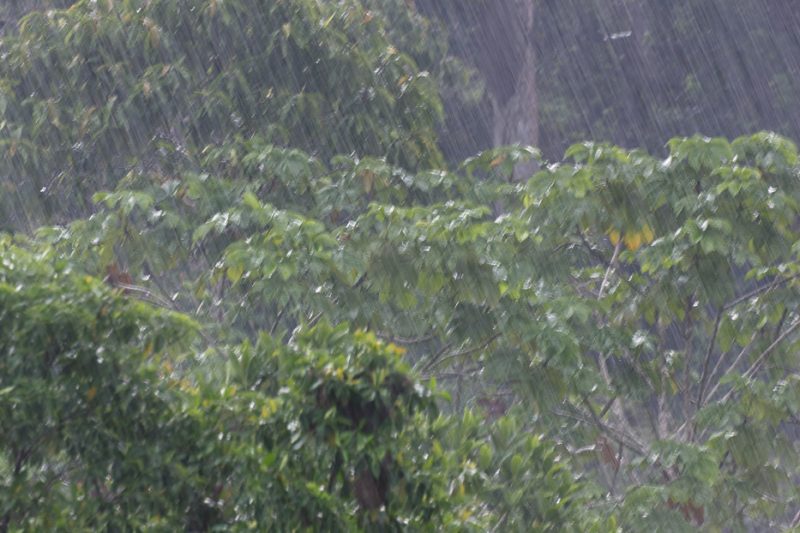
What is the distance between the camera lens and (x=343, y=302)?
4.85m

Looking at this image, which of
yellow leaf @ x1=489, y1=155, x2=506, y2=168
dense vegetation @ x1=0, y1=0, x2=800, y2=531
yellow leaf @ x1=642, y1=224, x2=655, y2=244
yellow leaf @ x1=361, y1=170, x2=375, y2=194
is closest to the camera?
dense vegetation @ x1=0, y1=0, x2=800, y2=531

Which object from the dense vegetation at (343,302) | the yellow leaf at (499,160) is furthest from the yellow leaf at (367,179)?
the yellow leaf at (499,160)

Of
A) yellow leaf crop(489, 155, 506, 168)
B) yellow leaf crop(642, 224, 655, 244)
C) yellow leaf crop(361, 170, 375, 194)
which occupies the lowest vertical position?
yellow leaf crop(642, 224, 655, 244)

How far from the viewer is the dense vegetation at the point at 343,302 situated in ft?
9.83

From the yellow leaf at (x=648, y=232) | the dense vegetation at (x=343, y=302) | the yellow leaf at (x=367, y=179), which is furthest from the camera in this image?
the yellow leaf at (x=367, y=179)

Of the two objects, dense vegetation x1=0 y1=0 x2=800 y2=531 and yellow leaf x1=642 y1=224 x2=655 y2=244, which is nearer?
dense vegetation x1=0 y1=0 x2=800 y2=531

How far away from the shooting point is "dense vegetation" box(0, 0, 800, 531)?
300 centimetres

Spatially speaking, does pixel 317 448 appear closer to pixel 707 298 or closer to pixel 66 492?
pixel 66 492

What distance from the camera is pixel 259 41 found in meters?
7.28

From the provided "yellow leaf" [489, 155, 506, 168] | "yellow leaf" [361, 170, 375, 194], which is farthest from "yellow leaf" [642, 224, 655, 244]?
"yellow leaf" [361, 170, 375, 194]

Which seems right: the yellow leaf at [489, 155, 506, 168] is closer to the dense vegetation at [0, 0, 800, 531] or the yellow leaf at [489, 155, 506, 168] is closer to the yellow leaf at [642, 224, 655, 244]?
the dense vegetation at [0, 0, 800, 531]

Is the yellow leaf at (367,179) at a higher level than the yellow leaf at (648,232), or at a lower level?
higher

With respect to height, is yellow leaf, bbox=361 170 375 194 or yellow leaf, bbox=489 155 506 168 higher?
yellow leaf, bbox=361 170 375 194

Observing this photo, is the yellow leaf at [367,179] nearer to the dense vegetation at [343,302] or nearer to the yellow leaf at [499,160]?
the dense vegetation at [343,302]
